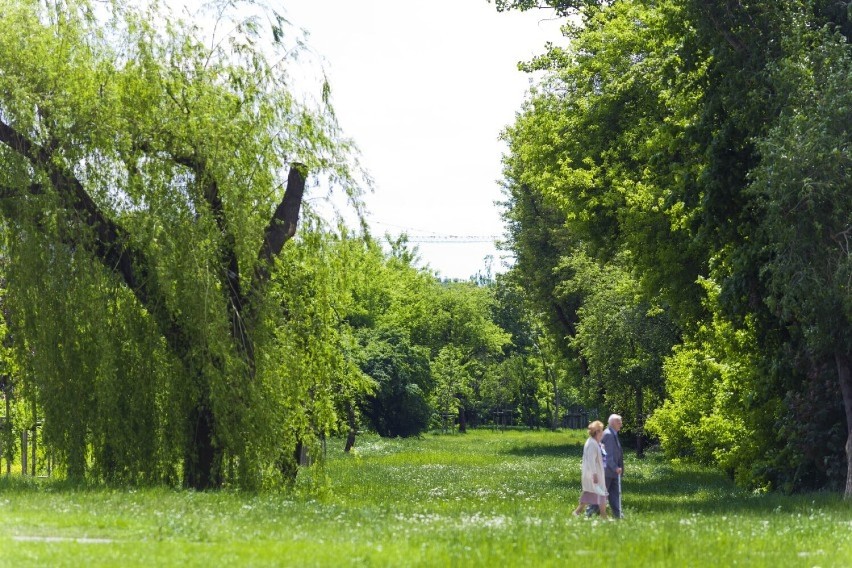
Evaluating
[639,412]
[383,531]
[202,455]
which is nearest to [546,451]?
[639,412]

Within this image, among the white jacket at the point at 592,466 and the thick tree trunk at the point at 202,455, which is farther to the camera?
the thick tree trunk at the point at 202,455

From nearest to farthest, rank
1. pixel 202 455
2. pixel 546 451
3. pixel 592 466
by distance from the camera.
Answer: pixel 592 466, pixel 202 455, pixel 546 451

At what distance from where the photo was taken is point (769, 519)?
18.7 metres

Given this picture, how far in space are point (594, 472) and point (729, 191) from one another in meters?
7.80

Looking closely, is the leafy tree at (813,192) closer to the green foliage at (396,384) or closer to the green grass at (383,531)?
the green grass at (383,531)

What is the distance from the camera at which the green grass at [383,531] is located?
13.0m

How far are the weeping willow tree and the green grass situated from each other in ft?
5.27

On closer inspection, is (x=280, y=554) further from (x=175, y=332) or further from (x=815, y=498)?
(x=815, y=498)

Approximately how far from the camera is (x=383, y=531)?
1564 centimetres

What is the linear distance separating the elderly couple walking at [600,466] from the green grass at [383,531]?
80 centimetres

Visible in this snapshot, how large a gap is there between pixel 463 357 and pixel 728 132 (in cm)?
8708

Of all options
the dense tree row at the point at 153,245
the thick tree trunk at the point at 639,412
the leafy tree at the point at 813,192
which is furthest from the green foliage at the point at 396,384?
the leafy tree at the point at 813,192

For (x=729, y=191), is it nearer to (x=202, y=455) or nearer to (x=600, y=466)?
(x=600, y=466)

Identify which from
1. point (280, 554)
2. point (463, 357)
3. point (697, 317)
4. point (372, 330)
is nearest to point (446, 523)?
point (280, 554)
